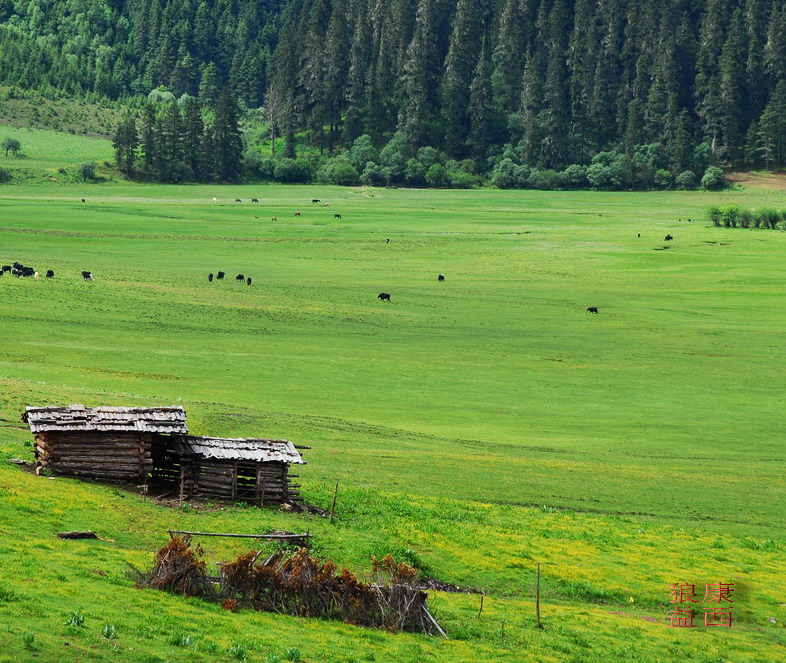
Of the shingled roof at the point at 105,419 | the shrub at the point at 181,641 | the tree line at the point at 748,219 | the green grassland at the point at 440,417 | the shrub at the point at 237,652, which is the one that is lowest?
the green grassland at the point at 440,417

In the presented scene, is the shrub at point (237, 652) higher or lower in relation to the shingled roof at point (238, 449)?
lower

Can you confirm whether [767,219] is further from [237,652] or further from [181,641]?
[181,641]

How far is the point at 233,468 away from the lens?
38062 mm

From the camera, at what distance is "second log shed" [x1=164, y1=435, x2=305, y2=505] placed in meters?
37.6

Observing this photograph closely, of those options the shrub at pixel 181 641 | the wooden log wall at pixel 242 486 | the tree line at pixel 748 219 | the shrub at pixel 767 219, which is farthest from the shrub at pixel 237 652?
the shrub at pixel 767 219

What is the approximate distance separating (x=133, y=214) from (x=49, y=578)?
131972 mm

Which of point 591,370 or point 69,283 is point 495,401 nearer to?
point 591,370

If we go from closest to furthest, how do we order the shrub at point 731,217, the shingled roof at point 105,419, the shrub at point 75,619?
the shrub at point 75,619
the shingled roof at point 105,419
the shrub at point 731,217

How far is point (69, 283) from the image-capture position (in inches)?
3649

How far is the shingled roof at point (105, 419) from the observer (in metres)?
36.8

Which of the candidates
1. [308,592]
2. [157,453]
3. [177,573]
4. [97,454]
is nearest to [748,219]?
[157,453]

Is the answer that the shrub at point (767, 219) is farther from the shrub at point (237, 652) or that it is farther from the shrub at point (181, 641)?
the shrub at point (181, 641)

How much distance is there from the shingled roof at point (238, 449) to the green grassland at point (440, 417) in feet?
6.41

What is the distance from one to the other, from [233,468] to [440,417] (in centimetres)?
2146
